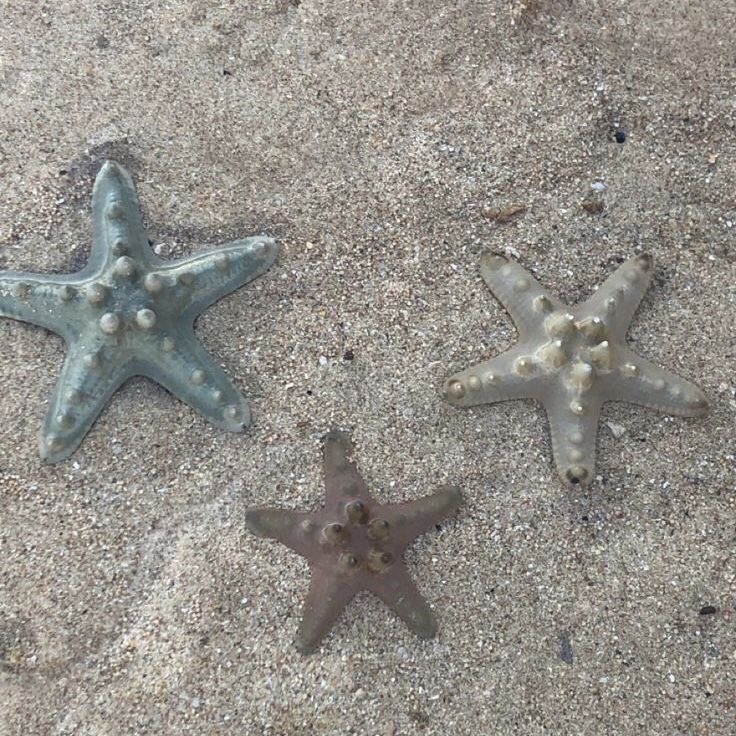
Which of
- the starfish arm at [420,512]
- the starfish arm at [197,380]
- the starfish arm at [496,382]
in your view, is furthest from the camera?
the starfish arm at [496,382]

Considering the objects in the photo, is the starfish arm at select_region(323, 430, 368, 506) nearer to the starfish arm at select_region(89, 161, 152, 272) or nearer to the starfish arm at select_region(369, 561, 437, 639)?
the starfish arm at select_region(369, 561, 437, 639)

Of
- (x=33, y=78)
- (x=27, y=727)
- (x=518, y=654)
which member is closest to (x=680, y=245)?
(x=518, y=654)

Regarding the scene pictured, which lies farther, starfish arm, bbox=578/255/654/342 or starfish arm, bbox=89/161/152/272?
starfish arm, bbox=578/255/654/342

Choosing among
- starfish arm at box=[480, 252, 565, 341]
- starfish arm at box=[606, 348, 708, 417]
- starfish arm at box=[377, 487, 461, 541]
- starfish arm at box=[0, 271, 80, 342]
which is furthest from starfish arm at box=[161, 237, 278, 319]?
starfish arm at box=[606, 348, 708, 417]

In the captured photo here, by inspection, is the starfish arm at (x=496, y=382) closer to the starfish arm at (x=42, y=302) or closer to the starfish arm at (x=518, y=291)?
the starfish arm at (x=518, y=291)

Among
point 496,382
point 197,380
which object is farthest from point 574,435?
point 197,380

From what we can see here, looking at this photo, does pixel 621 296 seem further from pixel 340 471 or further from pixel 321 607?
pixel 321 607

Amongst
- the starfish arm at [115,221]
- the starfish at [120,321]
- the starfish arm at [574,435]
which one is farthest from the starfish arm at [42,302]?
the starfish arm at [574,435]

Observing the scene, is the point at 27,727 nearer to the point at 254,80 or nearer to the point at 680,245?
the point at 254,80
